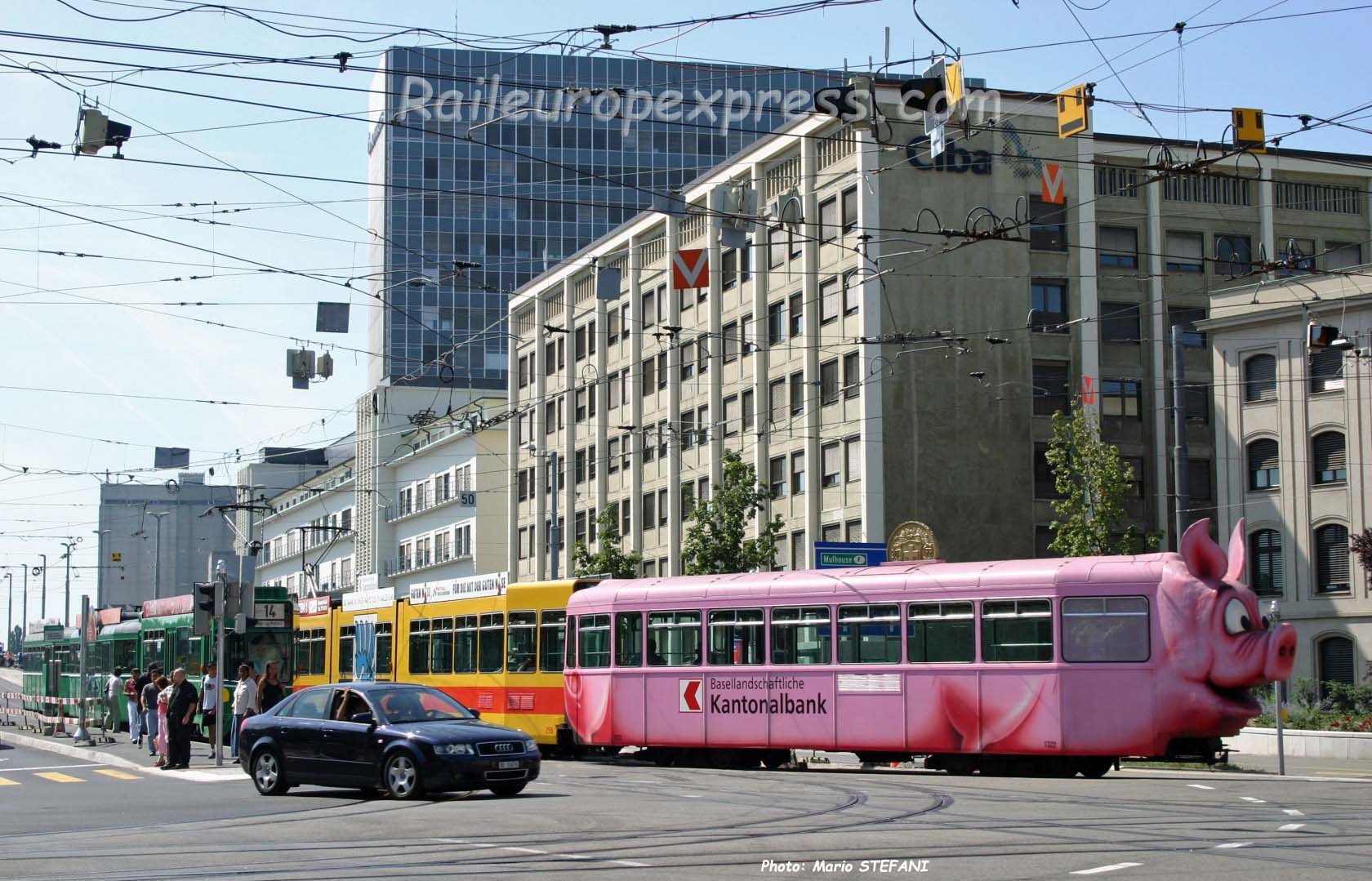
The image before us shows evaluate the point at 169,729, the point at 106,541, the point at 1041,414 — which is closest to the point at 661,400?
the point at 1041,414

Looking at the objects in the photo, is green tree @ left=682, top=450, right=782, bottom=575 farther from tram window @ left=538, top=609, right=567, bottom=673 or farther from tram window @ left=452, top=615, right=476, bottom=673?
tram window @ left=538, top=609, right=567, bottom=673

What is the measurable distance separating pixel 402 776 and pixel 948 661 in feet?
26.7

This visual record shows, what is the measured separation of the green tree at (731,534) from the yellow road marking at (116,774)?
2167 cm

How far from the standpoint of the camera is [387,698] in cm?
1892

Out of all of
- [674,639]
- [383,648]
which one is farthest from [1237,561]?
[383,648]

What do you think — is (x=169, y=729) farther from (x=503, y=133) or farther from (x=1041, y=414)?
(x=503, y=133)

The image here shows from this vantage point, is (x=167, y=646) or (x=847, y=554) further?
(x=167, y=646)

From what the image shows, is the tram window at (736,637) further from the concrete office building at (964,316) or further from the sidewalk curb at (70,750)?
the concrete office building at (964,316)

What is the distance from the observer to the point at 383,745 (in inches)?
726

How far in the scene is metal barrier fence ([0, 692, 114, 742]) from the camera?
3984cm

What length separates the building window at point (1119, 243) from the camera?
51.0m

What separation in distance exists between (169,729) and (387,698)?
24.5ft

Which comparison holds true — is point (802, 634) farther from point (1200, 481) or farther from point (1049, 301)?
point (1200, 481)

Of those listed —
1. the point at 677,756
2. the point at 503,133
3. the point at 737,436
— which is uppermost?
the point at 503,133
